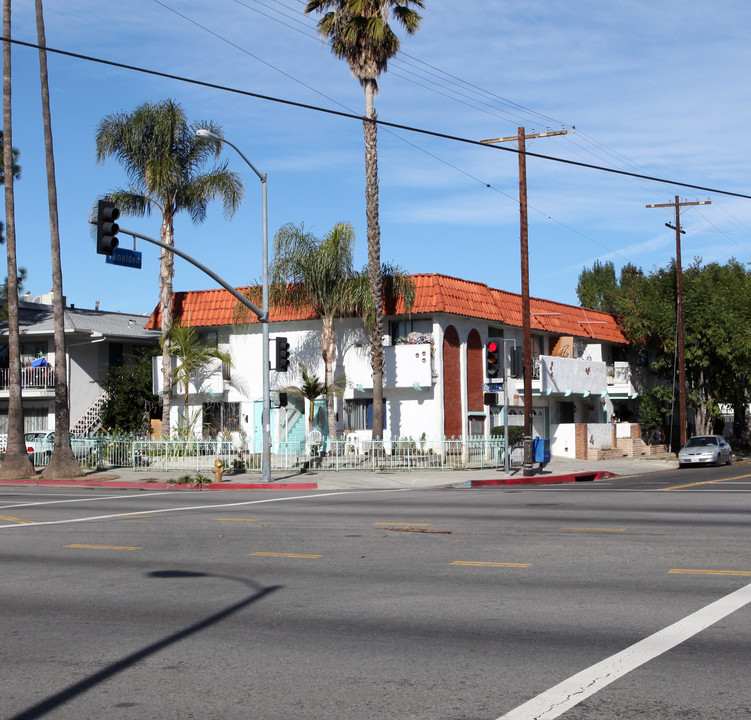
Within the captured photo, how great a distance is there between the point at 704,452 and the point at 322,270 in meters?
17.7

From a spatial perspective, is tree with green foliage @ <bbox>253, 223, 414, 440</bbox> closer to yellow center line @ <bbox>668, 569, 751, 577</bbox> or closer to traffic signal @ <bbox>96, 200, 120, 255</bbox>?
traffic signal @ <bbox>96, 200, 120, 255</bbox>

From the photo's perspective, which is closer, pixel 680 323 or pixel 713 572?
pixel 713 572

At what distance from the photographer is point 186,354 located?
3825 cm

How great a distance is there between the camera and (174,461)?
3481cm

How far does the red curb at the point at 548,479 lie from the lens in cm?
2950

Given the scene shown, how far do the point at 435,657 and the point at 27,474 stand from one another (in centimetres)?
2808

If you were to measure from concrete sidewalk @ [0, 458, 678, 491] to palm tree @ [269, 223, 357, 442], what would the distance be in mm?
4857

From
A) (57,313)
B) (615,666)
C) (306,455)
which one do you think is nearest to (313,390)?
(306,455)

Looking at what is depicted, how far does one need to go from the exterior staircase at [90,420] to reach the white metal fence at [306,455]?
25.0 ft

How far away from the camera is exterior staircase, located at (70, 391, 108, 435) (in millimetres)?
43750

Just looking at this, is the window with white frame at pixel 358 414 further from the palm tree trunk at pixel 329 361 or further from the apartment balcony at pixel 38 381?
the apartment balcony at pixel 38 381

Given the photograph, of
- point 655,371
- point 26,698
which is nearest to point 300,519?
point 26,698

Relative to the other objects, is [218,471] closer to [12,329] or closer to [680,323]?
[12,329]

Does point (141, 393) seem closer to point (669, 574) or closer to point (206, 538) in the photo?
point (206, 538)
